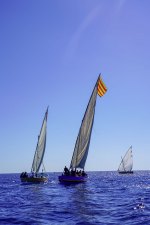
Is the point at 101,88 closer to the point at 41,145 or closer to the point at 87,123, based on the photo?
the point at 87,123

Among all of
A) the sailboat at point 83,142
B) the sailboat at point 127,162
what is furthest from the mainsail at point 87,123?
the sailboat at point 127,162

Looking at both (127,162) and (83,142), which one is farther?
(127,162)

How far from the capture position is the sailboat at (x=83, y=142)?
6300 centimetres

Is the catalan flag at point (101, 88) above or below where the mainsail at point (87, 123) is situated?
above

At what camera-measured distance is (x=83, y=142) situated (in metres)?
64.3

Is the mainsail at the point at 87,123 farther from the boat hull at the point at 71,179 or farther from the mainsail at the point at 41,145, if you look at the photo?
the mainsail at the point at 41,145

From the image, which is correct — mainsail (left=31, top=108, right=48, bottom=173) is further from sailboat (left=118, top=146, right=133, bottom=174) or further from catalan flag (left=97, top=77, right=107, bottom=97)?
sailboat (left=118, top=146, right=133, bottom=174)

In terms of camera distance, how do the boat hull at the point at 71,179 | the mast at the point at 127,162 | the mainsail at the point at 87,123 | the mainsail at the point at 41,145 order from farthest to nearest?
the mast at the point at 127,162, the mainsail at the point at 41,145, the boat hull at the point at 71,179, the mainsail at the point at 87,123

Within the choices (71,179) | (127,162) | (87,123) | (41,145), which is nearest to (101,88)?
(87,123)

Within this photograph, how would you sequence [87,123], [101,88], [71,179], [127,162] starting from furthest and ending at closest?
[127,162]
[71,179]
[87,123]
[101,88]

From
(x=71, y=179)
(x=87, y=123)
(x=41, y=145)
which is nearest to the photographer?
(x=87, y=123)

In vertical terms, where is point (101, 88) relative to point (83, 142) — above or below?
above

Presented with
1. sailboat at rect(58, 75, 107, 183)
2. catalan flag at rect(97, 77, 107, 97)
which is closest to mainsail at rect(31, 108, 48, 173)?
sailboat at rect(58, 75, 107, 183)

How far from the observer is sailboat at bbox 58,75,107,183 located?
63.0 m
